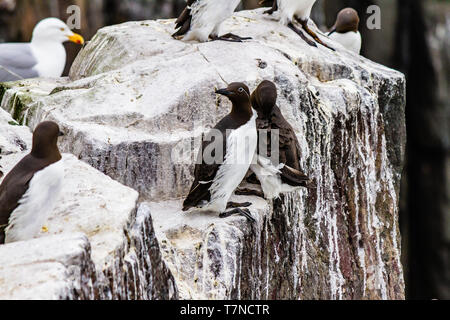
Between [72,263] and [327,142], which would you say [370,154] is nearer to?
[327,142]

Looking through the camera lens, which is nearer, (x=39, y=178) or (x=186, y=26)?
(x=39, y=178)

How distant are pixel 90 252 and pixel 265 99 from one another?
2.30 m

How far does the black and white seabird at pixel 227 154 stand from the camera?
570 centimetres

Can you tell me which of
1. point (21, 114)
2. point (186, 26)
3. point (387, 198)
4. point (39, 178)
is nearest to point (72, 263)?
point (39, 178)

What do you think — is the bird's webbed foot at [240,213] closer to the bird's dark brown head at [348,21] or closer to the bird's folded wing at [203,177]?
the bird's folded wing at [203,177]

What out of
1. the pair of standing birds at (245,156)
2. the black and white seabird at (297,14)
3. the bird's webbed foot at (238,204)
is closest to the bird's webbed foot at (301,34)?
the black and white seabird at (297,14)

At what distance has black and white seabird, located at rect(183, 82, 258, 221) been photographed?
5695mm

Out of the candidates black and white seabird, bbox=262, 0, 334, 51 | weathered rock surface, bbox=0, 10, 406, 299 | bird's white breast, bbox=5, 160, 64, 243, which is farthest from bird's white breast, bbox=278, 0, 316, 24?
bird's white breast, bbox=5, 160, 64, 243

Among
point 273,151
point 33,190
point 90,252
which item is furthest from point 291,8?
point 90,252

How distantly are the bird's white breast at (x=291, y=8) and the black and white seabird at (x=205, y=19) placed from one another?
84 centimetres

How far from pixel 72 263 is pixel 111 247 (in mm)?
520
